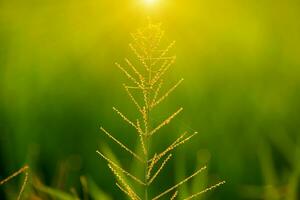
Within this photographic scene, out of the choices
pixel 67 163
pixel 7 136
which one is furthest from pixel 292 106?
pixel 7 136

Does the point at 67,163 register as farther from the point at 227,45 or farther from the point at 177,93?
the point at 227,45

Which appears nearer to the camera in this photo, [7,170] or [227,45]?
[7,170]

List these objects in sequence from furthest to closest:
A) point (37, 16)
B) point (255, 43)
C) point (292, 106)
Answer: point (37, 16), point (255, 43), point (292, 106)

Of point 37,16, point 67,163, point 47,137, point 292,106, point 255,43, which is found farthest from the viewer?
point 37,16

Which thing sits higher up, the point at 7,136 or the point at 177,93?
the point at 7,136

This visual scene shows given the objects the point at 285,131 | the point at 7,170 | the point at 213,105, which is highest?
the point at 7,170

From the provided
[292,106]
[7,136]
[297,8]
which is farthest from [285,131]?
[7,136]
